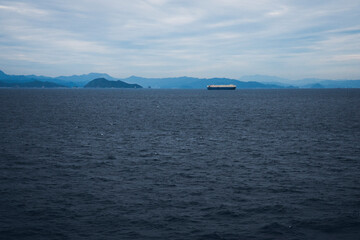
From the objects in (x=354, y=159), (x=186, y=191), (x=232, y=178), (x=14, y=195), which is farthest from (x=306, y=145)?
(x=14, y=195)

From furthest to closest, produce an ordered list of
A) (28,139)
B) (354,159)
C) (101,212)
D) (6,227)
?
1. (28,139)
2. (354,159)
3. (101,212)
4. (6,227)

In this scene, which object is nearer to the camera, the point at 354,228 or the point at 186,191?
the point at 354,228

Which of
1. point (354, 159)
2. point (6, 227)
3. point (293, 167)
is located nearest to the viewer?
point (6, 227)

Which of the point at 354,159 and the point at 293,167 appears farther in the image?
the point at 354,159

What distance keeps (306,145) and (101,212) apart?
32.2 metres

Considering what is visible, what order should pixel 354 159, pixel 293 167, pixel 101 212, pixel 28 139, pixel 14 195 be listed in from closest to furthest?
pixel 101 212 → pixel 14 195 → pixel 293 167 → pixel 354 159 → pixel 28 139

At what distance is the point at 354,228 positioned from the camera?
19.1m

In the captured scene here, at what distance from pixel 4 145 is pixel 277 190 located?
3581cm

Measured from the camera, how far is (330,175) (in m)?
29.5

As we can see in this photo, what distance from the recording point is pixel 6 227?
1912 centimetres

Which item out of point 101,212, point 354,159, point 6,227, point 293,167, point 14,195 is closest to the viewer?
point 6,227

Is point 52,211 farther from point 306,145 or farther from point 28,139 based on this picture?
point 306,145

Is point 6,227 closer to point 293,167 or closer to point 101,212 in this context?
point 101,212

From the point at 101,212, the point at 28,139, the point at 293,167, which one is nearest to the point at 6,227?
the point at 101,212
